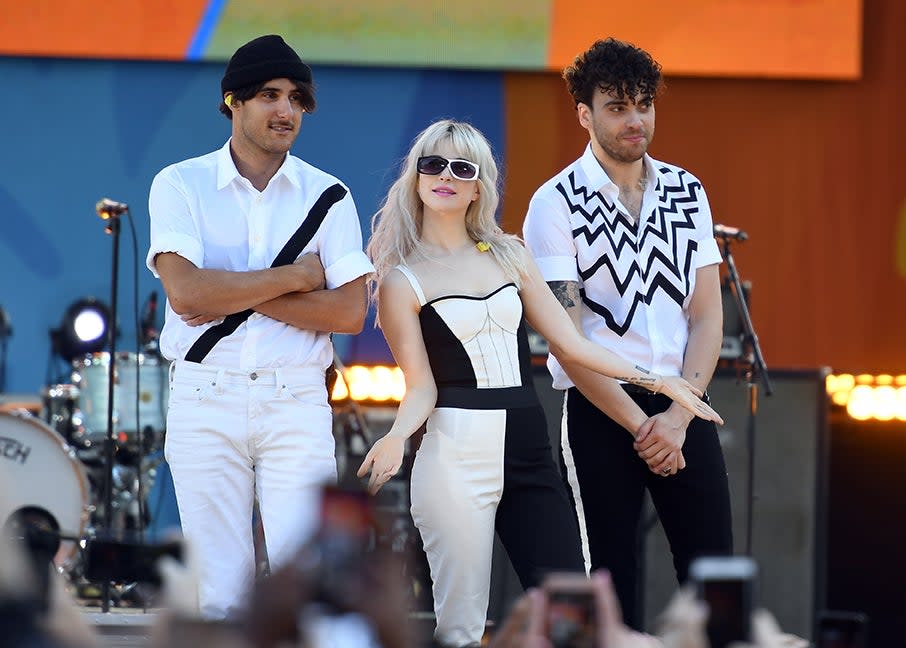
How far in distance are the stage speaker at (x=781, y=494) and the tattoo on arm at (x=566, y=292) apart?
7.07ft

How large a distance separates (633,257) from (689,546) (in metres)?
0.76

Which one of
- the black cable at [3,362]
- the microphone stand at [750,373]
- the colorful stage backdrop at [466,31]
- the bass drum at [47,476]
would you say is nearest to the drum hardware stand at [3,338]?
the black cable at [3,362]

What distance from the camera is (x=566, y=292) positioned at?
148 inches

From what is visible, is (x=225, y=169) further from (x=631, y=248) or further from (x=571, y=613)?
(x=571, y=613)

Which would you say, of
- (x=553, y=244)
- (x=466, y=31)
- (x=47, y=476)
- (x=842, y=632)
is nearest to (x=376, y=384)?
(x=47, y=476)

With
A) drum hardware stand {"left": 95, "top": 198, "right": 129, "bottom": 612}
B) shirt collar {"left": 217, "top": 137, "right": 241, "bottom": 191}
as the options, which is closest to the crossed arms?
shirt collar {"left": 217, "top": 137, "right": 241, "bottom": 191}

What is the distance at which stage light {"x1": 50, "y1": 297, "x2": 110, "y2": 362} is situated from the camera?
7.09 m

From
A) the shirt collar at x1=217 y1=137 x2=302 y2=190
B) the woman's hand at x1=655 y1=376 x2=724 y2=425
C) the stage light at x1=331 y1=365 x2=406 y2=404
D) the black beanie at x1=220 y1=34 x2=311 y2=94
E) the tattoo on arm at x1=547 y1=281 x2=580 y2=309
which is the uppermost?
the black beanie at x1=220 y1=34 x2=311 y2=94

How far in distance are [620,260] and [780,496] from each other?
2.44 meters

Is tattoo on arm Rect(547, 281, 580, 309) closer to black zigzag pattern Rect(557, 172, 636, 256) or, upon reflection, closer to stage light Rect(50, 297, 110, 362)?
black zigzag pattern Rect(557, 172, 636, 256)

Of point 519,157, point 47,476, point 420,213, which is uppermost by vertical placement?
point 519,157

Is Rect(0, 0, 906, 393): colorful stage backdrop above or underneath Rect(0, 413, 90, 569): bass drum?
above

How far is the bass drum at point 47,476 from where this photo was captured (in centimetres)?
642

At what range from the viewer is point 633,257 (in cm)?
377
